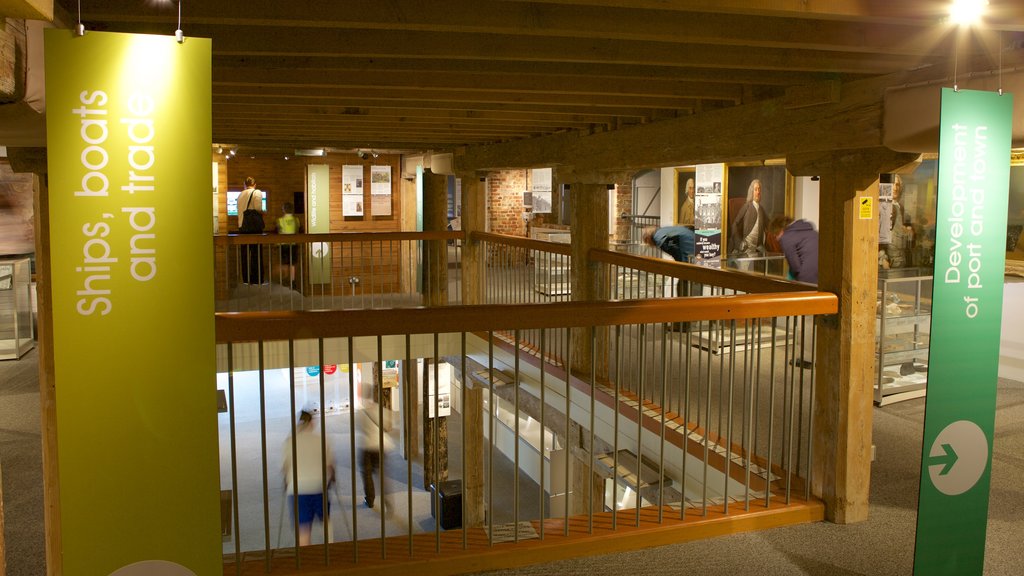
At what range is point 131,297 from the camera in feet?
6.73

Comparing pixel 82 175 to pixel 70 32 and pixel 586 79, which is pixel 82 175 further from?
pixel 586 79

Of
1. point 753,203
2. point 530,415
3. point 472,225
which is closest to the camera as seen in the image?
point 530,415

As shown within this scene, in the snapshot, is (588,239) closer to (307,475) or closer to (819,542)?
(819,542)

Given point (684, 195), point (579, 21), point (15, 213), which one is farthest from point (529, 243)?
point (15, 213)

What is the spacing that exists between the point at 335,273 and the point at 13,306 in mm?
5467

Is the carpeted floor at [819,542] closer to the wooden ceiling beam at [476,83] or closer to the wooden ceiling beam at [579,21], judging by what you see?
the wooden ceiling beam at [579,21]

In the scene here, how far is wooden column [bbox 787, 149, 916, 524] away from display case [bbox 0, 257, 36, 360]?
27.2ft

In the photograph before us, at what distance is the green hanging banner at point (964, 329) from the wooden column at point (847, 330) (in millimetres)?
735

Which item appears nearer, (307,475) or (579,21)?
(579,21)

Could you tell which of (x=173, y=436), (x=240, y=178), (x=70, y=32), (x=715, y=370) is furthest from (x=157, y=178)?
(x=240, y=178)

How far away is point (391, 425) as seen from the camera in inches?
628

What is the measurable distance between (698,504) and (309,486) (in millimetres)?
9853

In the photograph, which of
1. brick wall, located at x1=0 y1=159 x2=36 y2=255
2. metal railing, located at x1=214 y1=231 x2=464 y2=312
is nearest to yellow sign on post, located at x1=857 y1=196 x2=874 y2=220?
metal railing, located at x1=214 y1=231 x2=464 y2=312

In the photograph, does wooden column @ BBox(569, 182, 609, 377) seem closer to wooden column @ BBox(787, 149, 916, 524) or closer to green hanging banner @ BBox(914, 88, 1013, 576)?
wooden column @ BBox(787, 149, 916, 524)
